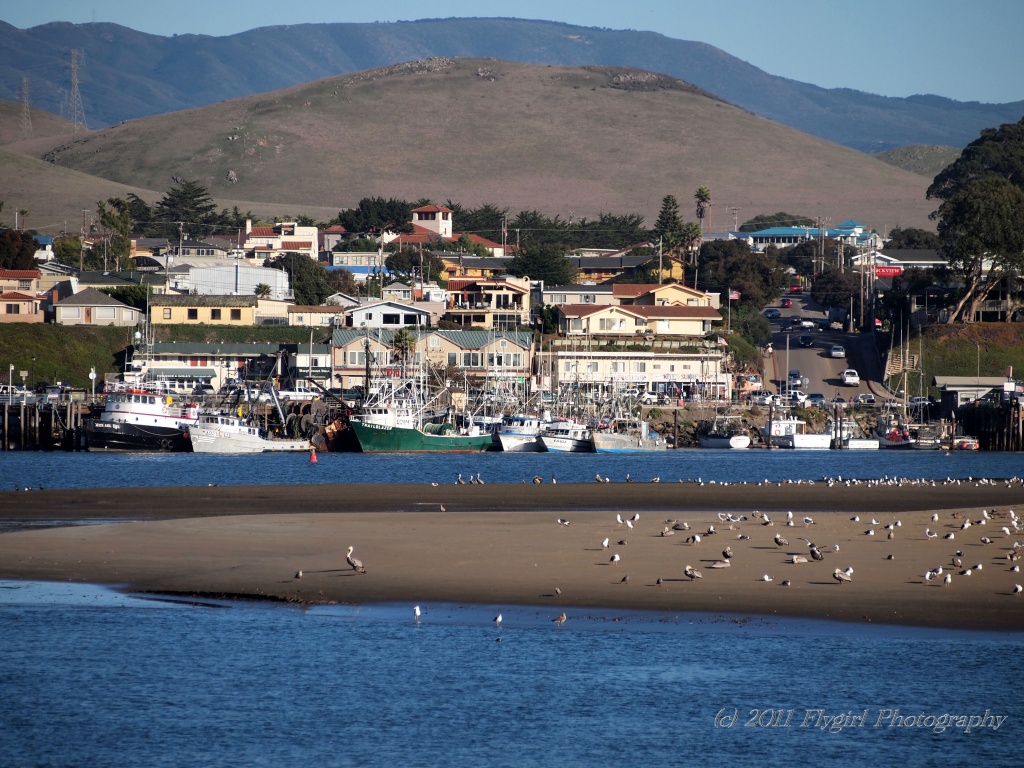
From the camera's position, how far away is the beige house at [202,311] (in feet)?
332

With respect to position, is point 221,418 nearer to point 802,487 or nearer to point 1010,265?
point 802,487

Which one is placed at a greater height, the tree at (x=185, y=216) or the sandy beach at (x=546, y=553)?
the tree at (x=185, y=216)

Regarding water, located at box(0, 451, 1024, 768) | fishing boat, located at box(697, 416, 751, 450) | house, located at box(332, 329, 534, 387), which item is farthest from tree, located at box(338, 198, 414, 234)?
water, located at box(0, 451, 1024, 768)

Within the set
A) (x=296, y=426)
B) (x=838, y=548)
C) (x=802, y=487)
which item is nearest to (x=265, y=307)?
(x=296, y=426)

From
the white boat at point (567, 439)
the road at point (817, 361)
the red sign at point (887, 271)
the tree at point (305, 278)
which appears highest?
the red sign at point (887, 271)

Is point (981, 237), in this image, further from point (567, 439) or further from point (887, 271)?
point (567, 439)

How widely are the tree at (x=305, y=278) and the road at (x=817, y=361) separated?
38.5 metres

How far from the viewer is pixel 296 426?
3127 inches

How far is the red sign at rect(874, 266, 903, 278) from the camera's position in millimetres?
131875

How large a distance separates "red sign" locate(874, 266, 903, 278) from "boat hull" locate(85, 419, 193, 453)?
7957 cm

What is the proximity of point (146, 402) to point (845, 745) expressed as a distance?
59.6 metres

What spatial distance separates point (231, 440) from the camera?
7169cm

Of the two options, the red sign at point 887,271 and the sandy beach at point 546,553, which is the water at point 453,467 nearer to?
the sandy beach at point 546,553

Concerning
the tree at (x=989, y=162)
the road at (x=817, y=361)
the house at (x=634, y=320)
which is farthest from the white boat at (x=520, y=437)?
the tree at (x=989, y=162)
